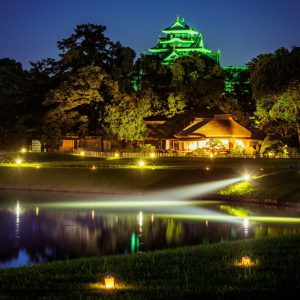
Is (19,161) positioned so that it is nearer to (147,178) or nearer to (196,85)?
(147,178)

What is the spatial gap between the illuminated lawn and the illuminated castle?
101 m

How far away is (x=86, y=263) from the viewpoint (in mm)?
14391

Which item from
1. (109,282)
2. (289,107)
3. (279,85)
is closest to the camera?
(109,282)

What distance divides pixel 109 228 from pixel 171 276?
1193cm

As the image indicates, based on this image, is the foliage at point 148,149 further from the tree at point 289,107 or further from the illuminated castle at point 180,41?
the illuminated castle at point 180,41

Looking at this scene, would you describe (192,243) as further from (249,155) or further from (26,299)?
(249,155)

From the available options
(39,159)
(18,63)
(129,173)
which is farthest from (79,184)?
(18,63)

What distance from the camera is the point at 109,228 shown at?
2433cm

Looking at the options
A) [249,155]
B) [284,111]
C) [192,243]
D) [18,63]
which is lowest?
[192,243]

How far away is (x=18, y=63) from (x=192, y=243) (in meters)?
87.3

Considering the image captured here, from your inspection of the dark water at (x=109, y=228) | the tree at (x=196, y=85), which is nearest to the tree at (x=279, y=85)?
the tree at (x=196, y=85)

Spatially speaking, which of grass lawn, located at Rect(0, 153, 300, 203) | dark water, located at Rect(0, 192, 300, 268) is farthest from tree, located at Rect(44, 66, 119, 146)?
dark water, located at Rect(0, 192, 300, 268)

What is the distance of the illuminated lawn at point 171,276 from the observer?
10969 millimetres

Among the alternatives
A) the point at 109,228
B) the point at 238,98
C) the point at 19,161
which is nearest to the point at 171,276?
the point at 109,228
